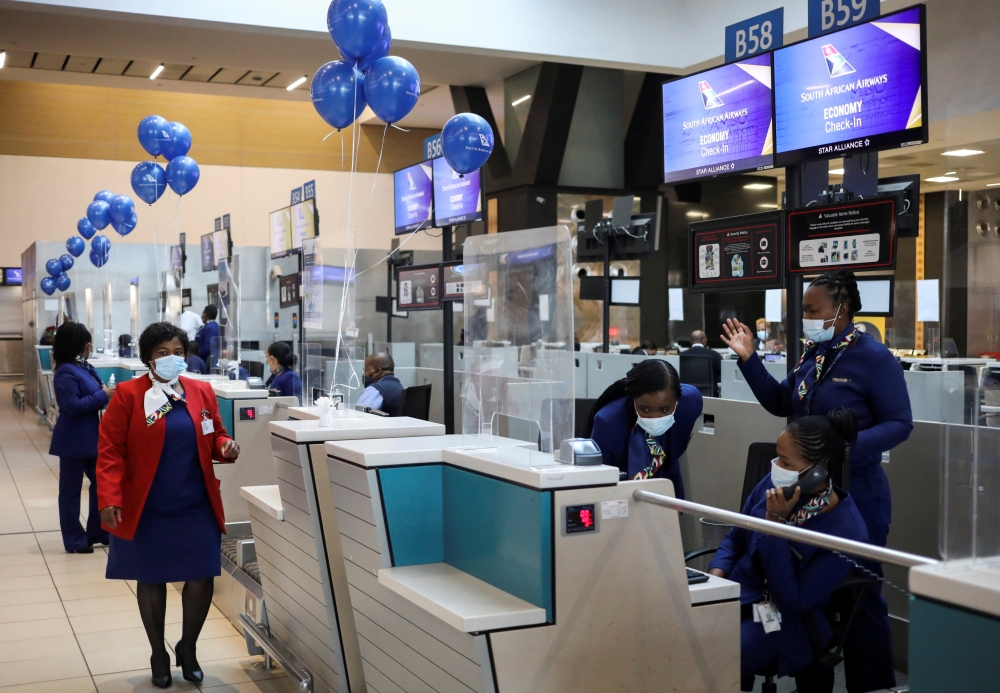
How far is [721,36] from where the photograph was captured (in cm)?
1013

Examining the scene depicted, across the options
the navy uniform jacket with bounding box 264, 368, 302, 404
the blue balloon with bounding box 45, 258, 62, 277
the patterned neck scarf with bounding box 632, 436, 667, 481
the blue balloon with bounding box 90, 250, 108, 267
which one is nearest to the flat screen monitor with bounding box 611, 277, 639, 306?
the navy uniform jacket with bounding box 264, 368, 302, 404

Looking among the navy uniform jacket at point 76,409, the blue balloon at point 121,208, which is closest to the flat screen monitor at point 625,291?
the navy uniform jacket at point 76,409

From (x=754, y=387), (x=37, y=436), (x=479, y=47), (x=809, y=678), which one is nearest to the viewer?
(x=809, y=678)

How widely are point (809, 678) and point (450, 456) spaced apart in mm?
1186

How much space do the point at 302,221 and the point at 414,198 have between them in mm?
3242

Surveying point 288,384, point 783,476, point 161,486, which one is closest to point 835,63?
point 783,476

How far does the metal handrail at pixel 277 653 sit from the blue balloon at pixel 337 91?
277cm

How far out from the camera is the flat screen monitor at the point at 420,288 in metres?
7.62

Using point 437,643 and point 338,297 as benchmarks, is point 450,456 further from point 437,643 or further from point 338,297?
point 338,297

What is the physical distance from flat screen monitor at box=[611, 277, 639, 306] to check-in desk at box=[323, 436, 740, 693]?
4.73 metres

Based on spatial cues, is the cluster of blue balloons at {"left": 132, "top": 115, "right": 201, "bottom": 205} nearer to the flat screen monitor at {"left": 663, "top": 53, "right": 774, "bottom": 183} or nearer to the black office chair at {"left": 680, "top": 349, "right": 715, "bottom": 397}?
the black office chair at {"left": 680, "top": 349, "right": 715, "bottom": 397}

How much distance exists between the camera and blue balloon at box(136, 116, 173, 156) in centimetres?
886

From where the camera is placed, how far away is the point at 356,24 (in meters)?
5.05

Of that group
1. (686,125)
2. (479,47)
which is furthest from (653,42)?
(686,125)
